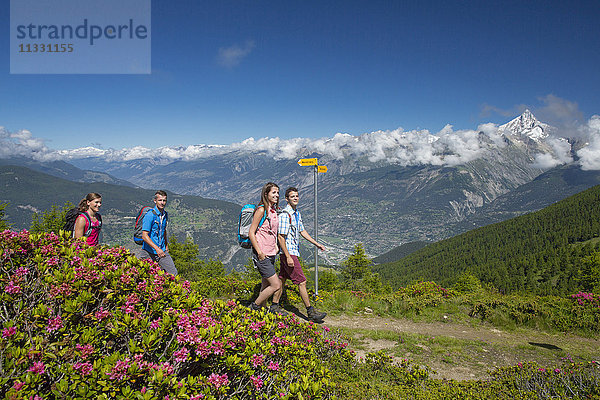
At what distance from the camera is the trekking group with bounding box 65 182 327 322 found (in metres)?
6.45

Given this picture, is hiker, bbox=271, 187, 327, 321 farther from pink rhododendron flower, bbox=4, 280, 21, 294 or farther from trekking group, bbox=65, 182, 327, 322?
pink rhododendron flower, bbox=4, 280, 21, 294

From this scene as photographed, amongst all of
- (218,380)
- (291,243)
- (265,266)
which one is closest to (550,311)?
(291,243)

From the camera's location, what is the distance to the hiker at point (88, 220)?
20.8 feet

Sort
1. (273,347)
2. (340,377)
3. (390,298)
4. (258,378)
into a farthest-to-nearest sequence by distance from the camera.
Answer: (390,298)
(340,377)
(273,347)
(258,378)

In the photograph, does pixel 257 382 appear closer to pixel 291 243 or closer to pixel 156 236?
pixel 291 243

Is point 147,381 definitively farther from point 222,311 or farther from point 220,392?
point 222,311

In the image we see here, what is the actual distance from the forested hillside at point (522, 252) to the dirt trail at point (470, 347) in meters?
107

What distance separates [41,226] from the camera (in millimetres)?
24859

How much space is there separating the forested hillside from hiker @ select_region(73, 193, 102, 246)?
114 metres

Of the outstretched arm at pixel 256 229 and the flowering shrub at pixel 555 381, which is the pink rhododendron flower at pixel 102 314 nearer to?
the outstretched arm at pixel 256 229

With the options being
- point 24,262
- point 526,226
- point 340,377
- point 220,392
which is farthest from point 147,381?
point 526,226

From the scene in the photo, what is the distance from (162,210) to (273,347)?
215 inches

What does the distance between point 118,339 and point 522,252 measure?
17884 cm

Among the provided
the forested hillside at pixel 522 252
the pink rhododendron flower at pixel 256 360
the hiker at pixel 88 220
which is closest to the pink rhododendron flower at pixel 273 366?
the pink rhododendron flower at pixel 256 360
